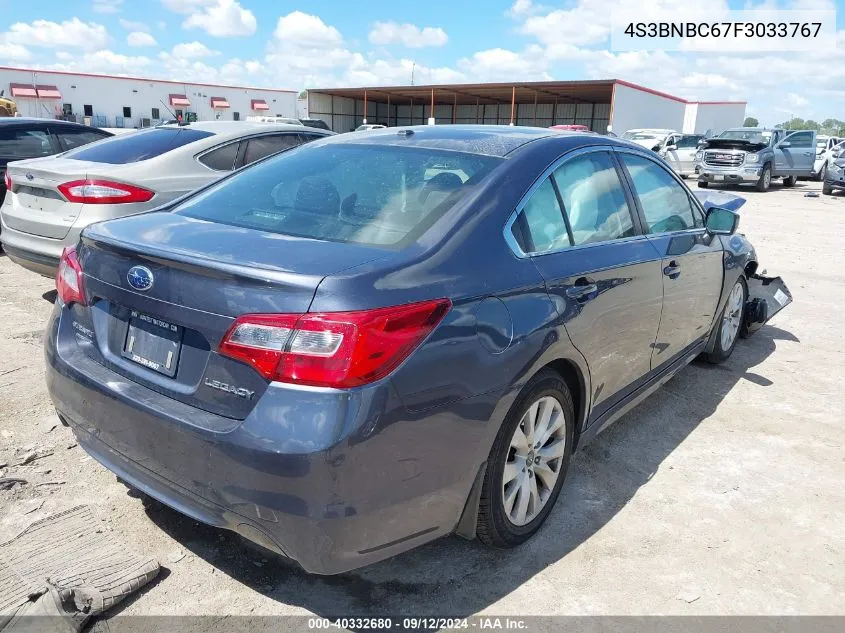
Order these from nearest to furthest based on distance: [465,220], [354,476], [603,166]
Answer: [354,476], [465,220], [603,166]

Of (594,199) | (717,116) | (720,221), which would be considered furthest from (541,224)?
(717,116)

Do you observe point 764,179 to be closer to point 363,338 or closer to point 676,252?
point 676,252

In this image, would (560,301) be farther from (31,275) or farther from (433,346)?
(31,275)

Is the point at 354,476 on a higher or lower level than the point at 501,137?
lower

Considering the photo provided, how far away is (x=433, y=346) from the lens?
2.17m

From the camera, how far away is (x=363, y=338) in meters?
2.03

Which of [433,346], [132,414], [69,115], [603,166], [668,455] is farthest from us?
[69,115]

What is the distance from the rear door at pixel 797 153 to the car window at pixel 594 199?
72.3 feet

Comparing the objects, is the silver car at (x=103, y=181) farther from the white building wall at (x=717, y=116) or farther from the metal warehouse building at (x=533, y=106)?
the white building wall at (x=717, y=116)

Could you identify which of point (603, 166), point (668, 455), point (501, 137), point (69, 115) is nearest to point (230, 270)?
point (501, 137)

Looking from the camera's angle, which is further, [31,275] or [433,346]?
[31,275]

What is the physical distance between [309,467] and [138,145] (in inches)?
203

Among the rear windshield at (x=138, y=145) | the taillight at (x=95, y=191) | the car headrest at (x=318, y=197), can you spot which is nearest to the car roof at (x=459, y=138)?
the car headrest at (x=318, y=197)

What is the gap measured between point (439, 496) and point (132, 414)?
107cm
